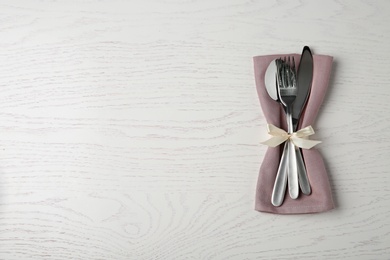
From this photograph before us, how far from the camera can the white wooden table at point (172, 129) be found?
117cm

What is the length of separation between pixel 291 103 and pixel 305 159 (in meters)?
0.13

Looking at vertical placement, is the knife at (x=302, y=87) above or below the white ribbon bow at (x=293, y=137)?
above

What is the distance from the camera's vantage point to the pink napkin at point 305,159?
1151 millimetres

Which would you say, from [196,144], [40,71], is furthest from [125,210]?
[40,71]

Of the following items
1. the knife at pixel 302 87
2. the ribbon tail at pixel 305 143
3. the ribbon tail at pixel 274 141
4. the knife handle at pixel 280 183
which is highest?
the knife at pixel 302 87

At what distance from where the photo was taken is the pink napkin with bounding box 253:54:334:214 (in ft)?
3.78

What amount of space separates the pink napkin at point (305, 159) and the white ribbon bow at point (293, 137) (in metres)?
0.02

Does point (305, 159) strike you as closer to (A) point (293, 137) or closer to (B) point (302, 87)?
(A) point (293, 137)

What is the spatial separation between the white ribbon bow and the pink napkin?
0.02 meters

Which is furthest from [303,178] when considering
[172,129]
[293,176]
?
[172,129]

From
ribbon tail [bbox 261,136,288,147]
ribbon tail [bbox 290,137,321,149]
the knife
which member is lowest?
ribbon tail [bbox 290,137,321,149]

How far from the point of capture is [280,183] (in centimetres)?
116

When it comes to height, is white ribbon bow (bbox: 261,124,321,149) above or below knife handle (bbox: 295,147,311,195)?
above

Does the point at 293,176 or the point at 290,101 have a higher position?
the point at 290,101
